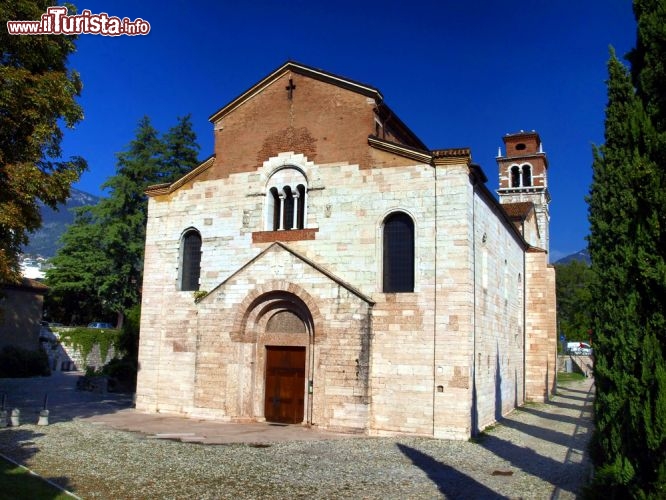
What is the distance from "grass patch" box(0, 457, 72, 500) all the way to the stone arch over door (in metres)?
8.31

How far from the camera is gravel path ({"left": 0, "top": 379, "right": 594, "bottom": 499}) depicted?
1053 centimetres

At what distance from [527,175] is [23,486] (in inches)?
1615

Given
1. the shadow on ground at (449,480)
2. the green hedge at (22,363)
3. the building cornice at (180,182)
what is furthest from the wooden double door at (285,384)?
the green hedge at (22,363)

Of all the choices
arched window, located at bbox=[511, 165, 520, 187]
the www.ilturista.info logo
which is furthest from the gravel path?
arched window, located at bbox=[511, 165, 520, 187]

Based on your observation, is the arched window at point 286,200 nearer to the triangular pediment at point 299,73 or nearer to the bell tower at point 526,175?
the triangular pediment at point 299,73

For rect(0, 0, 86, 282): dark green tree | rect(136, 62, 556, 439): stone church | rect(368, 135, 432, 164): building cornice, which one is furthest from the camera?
rect(368, 135, 432, 164): building cornice

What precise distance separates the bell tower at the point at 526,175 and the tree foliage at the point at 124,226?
81.4 feet

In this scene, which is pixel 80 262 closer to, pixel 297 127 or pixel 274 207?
pixel 274 207

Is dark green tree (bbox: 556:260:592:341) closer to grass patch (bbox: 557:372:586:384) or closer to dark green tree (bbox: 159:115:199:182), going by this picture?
grass patch (bbox: 557:372:586:384)

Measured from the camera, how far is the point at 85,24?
49.8ft

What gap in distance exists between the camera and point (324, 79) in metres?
19.0

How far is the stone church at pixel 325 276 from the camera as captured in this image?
1645 centimetres

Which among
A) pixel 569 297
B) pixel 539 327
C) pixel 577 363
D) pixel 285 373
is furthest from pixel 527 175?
pixel 569 297

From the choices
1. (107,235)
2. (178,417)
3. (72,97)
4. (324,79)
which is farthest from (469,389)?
(107,235)
